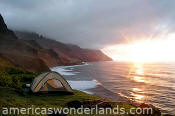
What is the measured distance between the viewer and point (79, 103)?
11.5 metres

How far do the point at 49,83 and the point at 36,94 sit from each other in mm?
1790

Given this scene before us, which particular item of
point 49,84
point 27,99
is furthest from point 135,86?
point 27,99

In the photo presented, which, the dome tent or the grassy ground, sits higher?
the dome tent

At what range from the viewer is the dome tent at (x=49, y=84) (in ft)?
51.4

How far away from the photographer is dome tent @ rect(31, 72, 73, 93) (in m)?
15.7

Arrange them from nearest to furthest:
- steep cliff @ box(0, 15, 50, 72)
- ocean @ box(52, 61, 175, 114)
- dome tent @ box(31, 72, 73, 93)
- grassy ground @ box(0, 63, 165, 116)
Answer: grassy ground @ box(0, 63, 165, 116) < dome tent @ box(31, 72, 73, 93) < ocean @ box(52, 61, 175, 114) < steep cliff @ box(0, 15, 50, 72)

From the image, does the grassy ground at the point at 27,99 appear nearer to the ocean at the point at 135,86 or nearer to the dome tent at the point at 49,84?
the dome tent at the point at 49,84

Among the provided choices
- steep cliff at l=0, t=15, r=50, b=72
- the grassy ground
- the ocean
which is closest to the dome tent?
the grassy ground

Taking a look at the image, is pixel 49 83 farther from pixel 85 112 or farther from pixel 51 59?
pixel 51 59

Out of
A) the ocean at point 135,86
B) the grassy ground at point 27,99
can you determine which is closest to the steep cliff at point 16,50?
the ocean at point 135,86

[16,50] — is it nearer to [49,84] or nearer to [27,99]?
[49,84]

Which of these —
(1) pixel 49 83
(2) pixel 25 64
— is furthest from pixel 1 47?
(1) pixel 49 83

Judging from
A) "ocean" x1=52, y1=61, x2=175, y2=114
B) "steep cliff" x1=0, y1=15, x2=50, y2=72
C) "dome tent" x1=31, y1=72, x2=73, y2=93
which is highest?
"steep cliff" x1=0, y1=15, x2=50, y2=72

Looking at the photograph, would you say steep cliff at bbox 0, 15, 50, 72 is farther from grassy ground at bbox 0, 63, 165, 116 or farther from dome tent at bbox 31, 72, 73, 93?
grassy ground at bbox 0, 63, 165, 116
